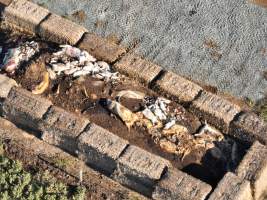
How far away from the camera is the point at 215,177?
10.6 meters

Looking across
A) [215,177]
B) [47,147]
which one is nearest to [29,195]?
[47,147]

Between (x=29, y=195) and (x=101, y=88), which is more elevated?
(x=101, y=88)

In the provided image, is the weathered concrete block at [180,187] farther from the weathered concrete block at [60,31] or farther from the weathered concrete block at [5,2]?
the weathered concrete block at [5,2]

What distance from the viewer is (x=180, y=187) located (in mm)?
10094

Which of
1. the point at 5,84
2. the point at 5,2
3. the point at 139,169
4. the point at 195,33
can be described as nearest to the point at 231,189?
the point at 139,169

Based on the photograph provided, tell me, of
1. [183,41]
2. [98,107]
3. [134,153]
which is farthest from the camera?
[183,41]

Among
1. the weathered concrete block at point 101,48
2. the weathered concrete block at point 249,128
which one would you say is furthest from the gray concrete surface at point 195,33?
the weathered concrete block at point 249,128

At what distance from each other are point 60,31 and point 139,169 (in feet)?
10.8

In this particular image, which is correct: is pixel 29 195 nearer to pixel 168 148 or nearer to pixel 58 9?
pixel 168 148

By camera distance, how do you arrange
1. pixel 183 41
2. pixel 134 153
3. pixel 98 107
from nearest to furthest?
1. pixel 134 153
2. pixel 98 107
3. pixel 183 41

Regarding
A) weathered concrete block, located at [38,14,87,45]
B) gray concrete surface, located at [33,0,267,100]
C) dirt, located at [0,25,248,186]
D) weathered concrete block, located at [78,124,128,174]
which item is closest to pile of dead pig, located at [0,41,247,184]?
dirt, located at [0,25,248,186]

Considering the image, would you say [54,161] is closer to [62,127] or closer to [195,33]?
[62,127]

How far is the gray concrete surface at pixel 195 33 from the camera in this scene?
1219cm

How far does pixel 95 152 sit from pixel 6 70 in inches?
92.9
